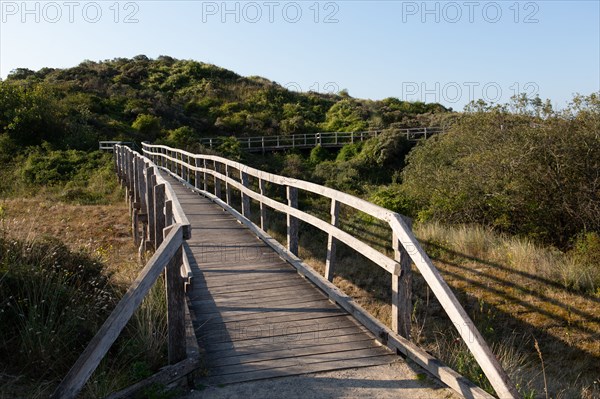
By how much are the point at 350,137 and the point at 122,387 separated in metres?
36.1

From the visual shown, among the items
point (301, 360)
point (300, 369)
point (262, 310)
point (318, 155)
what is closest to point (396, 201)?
point (262, 310)

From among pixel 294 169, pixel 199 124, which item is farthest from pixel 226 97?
pixel 294 169

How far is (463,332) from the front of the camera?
3.36 meters

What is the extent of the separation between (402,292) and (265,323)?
1.28m

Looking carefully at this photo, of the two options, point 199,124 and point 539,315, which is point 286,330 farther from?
point 199,124

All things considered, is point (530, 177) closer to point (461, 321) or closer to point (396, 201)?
point (396, 201)

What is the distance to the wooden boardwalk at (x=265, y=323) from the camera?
155 inches

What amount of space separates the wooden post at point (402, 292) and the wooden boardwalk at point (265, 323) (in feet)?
0.76

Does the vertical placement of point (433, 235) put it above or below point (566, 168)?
below

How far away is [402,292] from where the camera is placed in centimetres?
423

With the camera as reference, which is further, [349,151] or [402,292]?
[349,151]

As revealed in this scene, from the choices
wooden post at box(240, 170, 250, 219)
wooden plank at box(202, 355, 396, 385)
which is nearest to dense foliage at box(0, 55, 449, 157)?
wooden post at box(240, 170, 250, 219)

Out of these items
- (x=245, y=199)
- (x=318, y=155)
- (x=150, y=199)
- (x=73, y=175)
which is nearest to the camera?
(x=150, y=199)

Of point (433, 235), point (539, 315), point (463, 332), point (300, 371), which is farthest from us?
point (433, 235)
